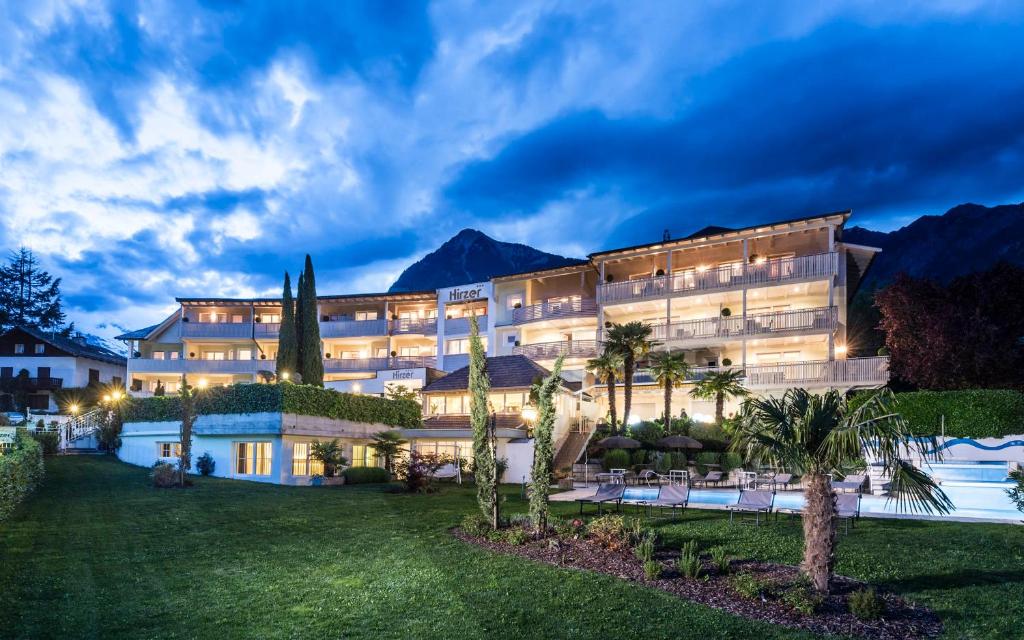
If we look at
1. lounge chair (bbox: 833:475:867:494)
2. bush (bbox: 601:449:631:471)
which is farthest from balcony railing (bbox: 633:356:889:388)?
lounge chair (bbox: 833:475:867:494)

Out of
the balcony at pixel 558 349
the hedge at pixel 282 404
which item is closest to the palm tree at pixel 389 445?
the hedge at pixel 282 404

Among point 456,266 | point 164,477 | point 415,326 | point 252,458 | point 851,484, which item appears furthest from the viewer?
point 456,266

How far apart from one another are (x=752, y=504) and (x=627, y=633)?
25.5 ft

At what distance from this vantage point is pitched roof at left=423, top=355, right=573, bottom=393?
117 ft

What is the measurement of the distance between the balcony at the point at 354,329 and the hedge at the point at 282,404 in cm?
2105

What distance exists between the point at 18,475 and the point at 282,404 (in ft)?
34.0

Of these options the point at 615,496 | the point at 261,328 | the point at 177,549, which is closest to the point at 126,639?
the point at 177,549

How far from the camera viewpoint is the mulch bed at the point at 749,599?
8648 millimetres

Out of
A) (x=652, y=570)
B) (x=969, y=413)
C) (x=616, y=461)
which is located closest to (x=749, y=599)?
(x=652, y=570)

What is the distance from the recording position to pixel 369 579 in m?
11.3

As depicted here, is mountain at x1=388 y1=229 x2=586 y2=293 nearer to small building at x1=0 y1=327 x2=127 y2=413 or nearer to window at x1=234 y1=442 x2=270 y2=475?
small building at x1=0 y1=327 x2=127 y2=413

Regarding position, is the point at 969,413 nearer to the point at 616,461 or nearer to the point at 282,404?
the point at 616,461

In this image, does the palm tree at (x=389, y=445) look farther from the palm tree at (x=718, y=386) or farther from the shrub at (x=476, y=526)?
the palm tree at (x=718, y=386)

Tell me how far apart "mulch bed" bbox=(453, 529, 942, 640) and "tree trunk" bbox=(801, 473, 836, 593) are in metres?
0.32
